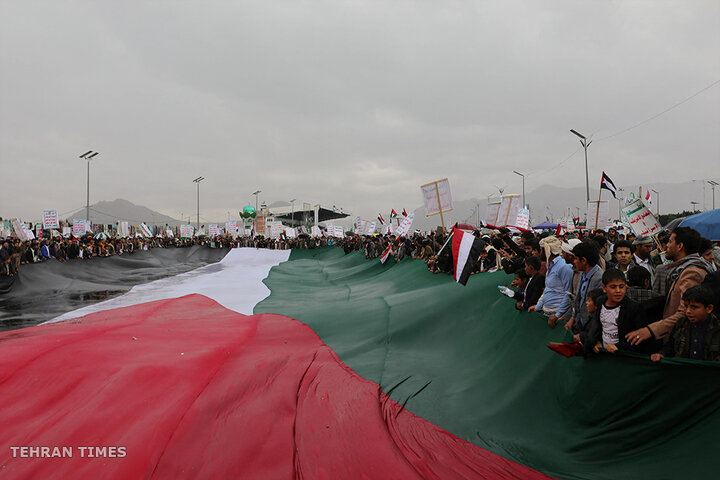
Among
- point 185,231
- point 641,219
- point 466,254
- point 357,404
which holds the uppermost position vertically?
point 185,231

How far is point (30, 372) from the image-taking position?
5078mm

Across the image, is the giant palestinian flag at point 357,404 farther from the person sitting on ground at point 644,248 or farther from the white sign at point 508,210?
the white sign at point 508,210

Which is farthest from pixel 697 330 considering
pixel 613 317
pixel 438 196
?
pixel 438 196

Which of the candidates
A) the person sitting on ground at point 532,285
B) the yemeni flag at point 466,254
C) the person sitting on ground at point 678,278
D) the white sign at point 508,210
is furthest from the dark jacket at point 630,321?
the white sign at point 508,210

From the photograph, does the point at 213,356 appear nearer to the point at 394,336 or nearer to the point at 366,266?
the point at 394,336

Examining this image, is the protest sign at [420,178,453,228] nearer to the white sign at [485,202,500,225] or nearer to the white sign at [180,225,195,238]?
the white sign at [485,202,500,225]

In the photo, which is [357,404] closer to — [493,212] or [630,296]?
[630,296]

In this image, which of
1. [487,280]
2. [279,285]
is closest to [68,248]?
[279,285]

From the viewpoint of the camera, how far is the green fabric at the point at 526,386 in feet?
9.66

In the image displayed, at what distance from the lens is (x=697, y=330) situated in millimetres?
2979

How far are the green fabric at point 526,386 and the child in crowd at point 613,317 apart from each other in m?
0.14

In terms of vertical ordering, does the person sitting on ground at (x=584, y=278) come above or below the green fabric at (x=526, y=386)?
above

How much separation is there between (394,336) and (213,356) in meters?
3.23

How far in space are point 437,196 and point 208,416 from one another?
8509 mm
